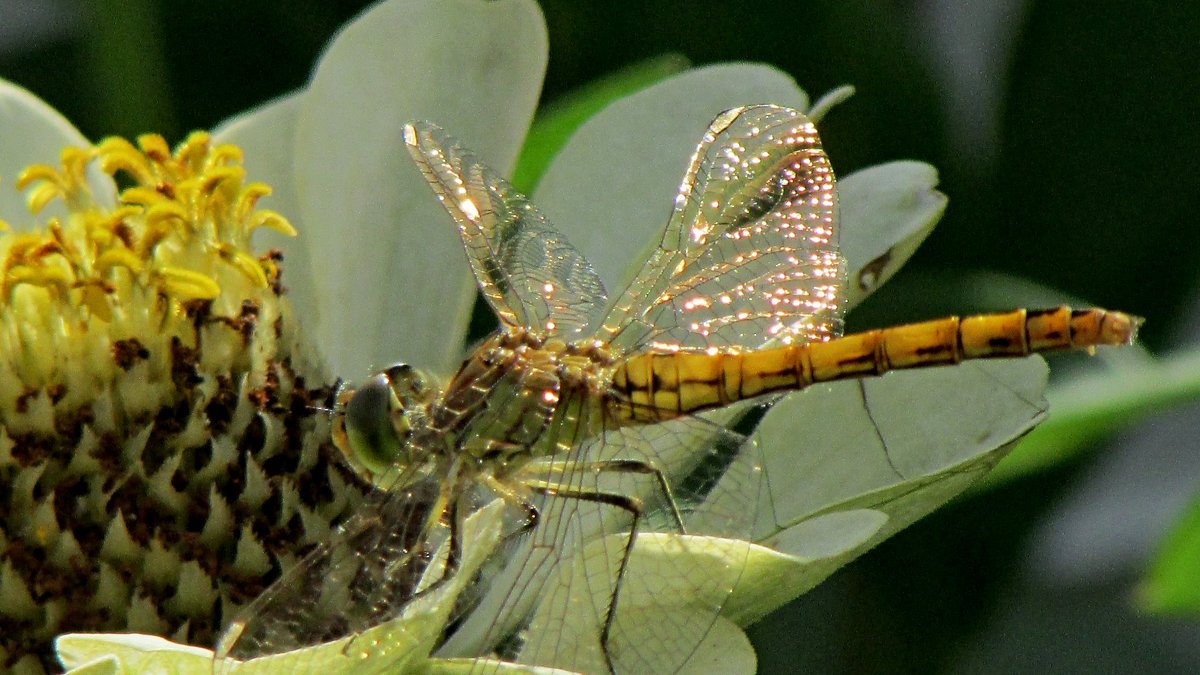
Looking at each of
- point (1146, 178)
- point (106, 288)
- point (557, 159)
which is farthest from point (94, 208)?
point (1146, 178)

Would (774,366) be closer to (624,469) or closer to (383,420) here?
(624,469)

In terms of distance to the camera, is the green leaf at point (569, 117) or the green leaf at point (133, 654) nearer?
the green leaf at point (133, 654)

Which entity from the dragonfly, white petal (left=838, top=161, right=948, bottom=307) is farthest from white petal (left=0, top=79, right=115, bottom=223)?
white petal (left=838, top=161, right=948, bottom=307)

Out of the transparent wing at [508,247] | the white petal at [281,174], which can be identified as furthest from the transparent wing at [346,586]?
the white petal at [281,174]

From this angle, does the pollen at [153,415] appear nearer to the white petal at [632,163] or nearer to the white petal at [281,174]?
the white petal at [281,174]

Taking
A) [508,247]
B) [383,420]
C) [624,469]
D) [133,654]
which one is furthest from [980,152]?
[133,654]

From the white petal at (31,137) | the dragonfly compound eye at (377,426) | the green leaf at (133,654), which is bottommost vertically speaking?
the green leaf at (133,654)

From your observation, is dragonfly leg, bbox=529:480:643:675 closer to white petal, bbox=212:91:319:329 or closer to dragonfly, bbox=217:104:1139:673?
dragonfly, bbox=217:104:1139:673
